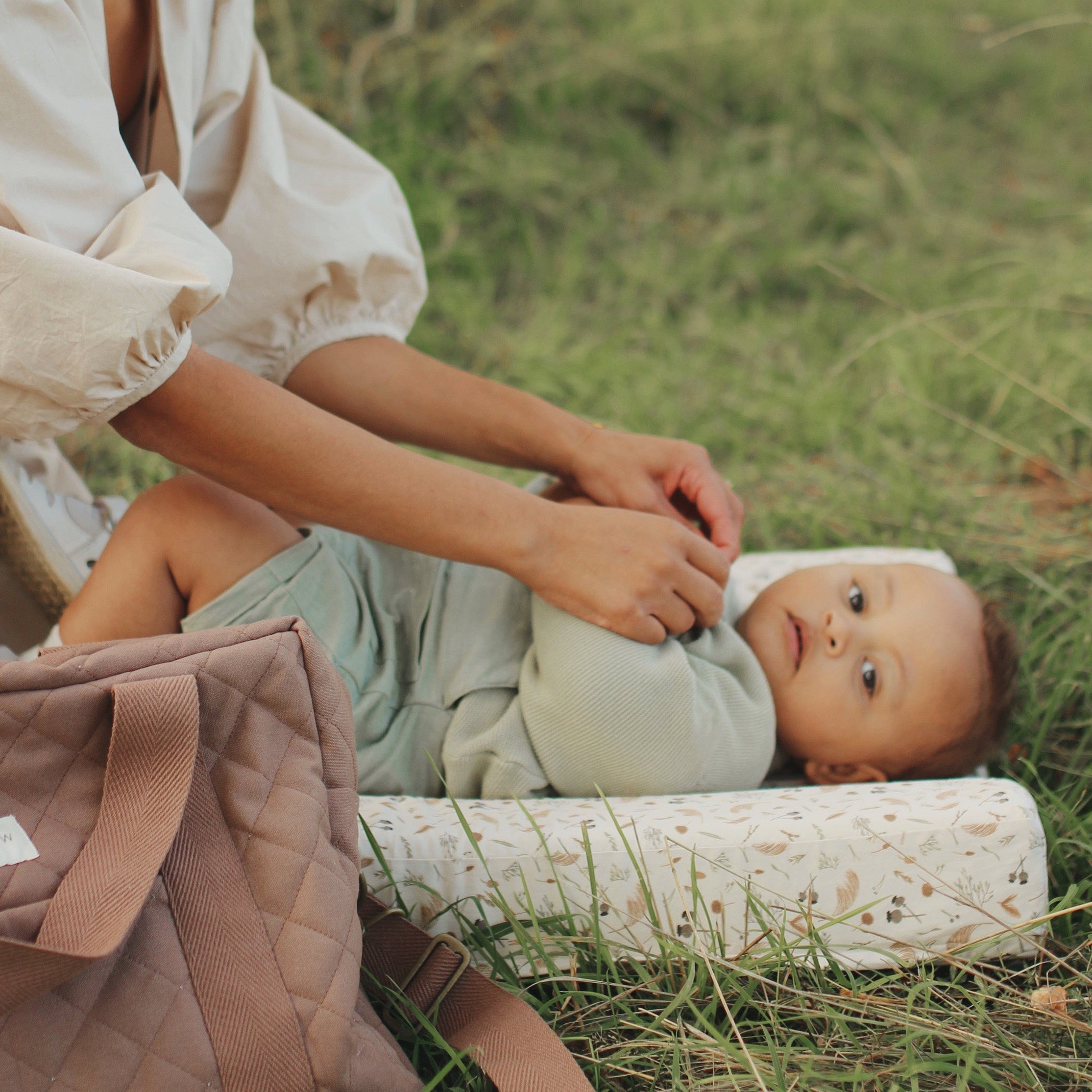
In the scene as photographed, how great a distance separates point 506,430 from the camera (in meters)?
1.59

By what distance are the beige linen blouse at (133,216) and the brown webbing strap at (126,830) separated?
35 cm

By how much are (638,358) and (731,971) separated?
207 centimetres

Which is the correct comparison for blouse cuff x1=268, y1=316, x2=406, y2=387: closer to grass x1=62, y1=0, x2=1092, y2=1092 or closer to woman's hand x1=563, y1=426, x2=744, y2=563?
woman's hand x1=563, y1=426, x2=744, y2=563

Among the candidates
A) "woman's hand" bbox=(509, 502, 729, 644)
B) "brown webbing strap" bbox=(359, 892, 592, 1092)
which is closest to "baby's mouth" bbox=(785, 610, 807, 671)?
"woman's hand" bbox=(509, 502, 729, 644)

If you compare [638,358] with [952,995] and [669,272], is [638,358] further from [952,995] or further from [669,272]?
[952,995]

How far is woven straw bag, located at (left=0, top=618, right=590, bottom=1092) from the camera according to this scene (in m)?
0.83

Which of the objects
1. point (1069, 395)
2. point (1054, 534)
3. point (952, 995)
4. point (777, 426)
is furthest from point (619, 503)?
point (1069, 395)

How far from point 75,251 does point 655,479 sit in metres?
0.85

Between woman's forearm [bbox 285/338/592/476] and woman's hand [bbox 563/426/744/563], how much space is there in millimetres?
33

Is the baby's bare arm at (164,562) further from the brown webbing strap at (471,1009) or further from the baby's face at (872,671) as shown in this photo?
the baby's face at (872,671)

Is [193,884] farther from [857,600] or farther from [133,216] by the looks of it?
[857,600]

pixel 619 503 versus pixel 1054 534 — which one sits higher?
pixel 619 503

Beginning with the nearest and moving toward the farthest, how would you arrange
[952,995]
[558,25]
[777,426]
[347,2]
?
[952,995] → [777,426] → [347,2] → [558,25]

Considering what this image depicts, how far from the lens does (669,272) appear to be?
335 centimetres
